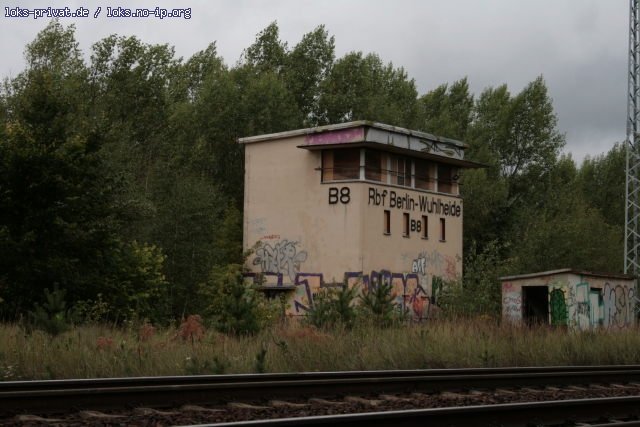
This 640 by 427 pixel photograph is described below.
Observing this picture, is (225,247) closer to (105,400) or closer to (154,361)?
(154,361)

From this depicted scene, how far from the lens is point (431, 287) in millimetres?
47688

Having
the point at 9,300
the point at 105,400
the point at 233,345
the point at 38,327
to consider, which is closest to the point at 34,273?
the point at 9,300

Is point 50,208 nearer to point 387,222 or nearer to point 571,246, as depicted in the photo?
point 387,222


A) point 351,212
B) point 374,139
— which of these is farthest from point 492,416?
point 374,139

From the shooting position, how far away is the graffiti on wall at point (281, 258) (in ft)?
151

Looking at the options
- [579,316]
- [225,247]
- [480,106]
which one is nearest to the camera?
[579,316]

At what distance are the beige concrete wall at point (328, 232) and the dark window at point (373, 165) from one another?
1.66 ft

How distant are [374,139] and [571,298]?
15.1 metres

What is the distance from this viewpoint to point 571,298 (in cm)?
3209

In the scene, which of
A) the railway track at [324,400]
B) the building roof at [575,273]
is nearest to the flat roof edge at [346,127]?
the building roof at [575,273]

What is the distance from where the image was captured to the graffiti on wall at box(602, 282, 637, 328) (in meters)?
33.4

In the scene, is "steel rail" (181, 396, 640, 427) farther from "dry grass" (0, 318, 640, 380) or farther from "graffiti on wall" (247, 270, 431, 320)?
"graffiti on wall" (247, 270, 431, 320)

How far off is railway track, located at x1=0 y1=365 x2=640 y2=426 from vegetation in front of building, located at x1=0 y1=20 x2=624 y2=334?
8.91ft

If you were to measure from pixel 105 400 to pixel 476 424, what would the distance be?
4.10m
